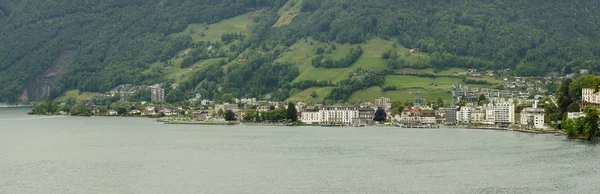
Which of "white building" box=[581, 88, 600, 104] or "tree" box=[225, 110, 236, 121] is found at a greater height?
"white building" box=[581, 88, 600, 104]

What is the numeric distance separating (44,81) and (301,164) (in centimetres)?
13815

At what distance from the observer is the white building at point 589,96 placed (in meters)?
86.8

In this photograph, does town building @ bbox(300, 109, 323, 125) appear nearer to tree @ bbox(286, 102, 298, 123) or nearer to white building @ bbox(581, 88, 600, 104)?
tree @ bbox(286, 102, 298, 123)

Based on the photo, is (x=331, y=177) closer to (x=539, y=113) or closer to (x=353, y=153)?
(x=353, y=153)

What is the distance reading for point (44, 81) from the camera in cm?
18525

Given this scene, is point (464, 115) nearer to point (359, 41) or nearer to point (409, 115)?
point (409, 115)

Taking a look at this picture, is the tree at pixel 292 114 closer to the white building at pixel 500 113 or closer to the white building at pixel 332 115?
the white building at pixel 332 115

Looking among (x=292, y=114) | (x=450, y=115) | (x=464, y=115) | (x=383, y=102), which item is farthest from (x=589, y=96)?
(x=383, y=102)

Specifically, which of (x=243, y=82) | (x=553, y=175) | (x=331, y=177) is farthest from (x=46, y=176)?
(x=243, y=82)

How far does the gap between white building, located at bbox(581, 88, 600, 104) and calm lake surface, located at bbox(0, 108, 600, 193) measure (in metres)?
10.8

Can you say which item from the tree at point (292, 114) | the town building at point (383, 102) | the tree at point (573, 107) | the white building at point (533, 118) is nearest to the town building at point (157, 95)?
the town building at point (383, 102)

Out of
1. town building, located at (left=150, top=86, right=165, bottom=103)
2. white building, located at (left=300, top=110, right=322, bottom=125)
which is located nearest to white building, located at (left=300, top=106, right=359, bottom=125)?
white building, located at (left=300, top=110, right=322, bottom=125)

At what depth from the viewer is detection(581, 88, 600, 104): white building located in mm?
86750

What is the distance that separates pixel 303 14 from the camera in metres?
172
